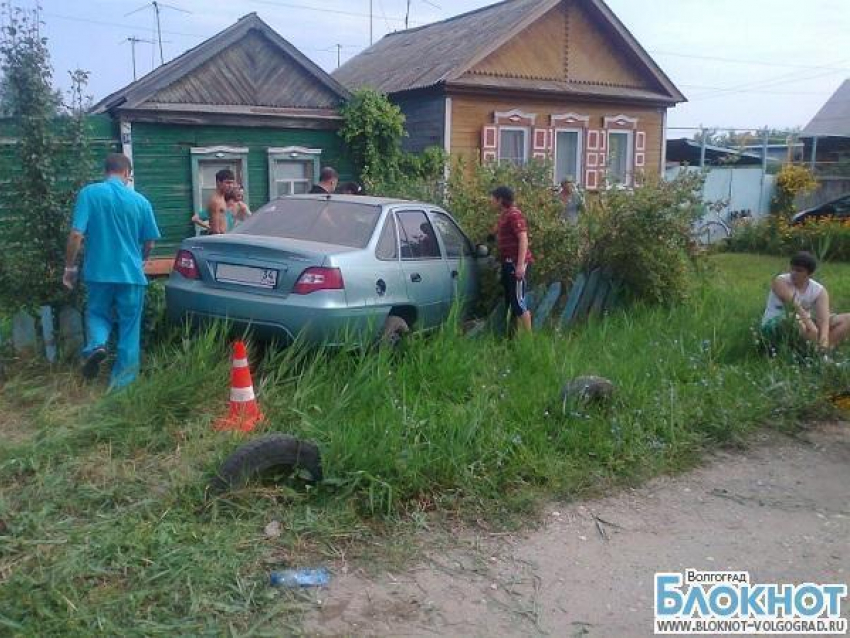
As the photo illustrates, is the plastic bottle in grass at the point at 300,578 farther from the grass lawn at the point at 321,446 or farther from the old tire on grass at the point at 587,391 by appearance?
the old tire on grass at the point at 587,391

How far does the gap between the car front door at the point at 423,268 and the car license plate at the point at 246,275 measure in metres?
1.17

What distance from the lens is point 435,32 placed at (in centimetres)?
1989

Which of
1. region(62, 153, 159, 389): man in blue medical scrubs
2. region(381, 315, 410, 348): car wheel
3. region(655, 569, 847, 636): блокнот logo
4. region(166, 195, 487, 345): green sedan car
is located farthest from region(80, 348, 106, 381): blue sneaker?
region(655, 569, 847, 636): блокнот logo

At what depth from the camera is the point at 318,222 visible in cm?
680

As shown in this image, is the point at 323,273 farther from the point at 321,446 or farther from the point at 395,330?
the point at 321,446

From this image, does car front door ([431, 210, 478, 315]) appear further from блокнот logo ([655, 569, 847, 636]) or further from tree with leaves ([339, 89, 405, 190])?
tree with leaves ([339, 89, 405, 190])

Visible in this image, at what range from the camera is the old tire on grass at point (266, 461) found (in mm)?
4109

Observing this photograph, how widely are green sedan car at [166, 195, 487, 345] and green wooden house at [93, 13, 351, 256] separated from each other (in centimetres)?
677

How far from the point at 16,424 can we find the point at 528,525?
305 cm

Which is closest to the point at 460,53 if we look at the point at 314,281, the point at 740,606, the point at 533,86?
the point at 533,86

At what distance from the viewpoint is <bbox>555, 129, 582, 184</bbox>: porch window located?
61.0 feet

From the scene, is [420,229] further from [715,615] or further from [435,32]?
[435,32]

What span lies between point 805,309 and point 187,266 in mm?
5113

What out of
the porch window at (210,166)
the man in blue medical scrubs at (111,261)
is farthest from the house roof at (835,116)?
the man in blue medical scrubs at (111,261)
